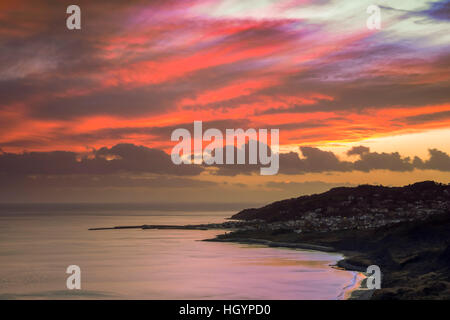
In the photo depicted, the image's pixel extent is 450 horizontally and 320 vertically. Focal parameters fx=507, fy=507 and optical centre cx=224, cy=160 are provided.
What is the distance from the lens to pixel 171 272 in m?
82.1

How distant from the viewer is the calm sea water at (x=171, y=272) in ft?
204

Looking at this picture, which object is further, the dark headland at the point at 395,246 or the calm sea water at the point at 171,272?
the calm sea water at the point at 171,272

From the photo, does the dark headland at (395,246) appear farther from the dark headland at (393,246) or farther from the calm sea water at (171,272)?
the calm sea water at (171,272)

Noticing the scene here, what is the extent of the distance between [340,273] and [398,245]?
54.3 feet

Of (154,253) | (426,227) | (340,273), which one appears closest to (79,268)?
(154,253)

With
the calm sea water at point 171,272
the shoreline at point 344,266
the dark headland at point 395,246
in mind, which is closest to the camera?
the dark headland at point 395,246

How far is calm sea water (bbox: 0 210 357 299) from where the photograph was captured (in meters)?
62.1

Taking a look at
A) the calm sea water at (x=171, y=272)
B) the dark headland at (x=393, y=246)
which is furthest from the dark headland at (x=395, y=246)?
the calm sea water at (x=171, y=272)

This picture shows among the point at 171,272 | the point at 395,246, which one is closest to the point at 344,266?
the point at 395,246

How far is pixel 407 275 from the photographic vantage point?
59.9 m
